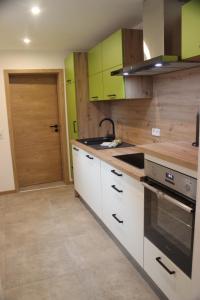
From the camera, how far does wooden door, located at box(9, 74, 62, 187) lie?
14.2 ft

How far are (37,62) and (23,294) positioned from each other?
11.0 ft

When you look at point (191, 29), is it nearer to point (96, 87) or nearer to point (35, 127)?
point (96, 87)

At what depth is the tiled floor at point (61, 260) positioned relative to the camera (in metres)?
2.00

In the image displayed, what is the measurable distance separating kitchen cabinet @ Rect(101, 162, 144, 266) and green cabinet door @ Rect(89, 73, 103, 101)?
1203mm

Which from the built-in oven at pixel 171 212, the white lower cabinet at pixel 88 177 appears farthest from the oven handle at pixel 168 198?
the white lower cabinet at pixel 88 177

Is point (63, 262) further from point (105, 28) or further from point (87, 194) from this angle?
point (105, 28)

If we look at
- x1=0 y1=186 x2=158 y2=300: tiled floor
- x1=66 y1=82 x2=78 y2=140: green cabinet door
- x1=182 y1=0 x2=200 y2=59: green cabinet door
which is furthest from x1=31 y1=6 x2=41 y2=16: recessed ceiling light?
x1=0 y1=186 x2=158 y2=300: tiled floor

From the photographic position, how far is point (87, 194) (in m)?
3.31

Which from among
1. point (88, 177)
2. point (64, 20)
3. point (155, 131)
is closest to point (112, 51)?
point (64, 20)

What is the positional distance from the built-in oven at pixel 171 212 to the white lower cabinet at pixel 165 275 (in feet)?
0.12

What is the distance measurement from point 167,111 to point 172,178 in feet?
3.99

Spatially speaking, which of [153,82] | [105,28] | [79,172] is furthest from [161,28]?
[79,172]

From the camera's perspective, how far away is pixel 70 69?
3900 mm

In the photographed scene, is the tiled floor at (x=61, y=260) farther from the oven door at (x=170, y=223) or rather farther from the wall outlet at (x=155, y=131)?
the wall outlet at (x=155, y=131)
